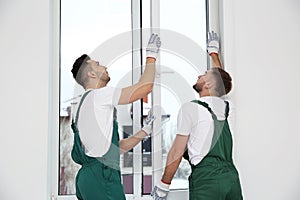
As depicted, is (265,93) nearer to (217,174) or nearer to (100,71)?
(217,174)

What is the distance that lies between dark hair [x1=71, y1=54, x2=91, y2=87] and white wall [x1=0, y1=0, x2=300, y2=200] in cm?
16

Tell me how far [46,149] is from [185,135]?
76 cm

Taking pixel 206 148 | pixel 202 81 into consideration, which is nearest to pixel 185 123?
pixel 206 148

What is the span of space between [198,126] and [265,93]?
1.79 feet

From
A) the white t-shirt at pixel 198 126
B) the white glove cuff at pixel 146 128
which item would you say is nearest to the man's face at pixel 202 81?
the white t-shirt at pixel 198 126

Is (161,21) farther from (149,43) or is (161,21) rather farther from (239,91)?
(239,91)

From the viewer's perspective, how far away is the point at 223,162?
1.99 metres

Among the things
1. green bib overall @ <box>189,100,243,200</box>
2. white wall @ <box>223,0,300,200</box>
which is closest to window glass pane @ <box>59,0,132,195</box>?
green bib overall @ <box>189,100,243,200</box>

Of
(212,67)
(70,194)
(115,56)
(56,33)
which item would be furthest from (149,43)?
(70,194)

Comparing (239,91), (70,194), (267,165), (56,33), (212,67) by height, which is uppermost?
(56,33)

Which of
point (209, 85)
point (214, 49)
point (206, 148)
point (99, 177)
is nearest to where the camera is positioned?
point (99, 177)

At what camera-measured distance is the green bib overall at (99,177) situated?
1871 mm

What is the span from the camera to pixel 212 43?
7.38 ft

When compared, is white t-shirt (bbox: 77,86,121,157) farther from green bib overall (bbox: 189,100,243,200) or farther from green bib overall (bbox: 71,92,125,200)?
green bib overall (bbox: 189,100,243,200)
